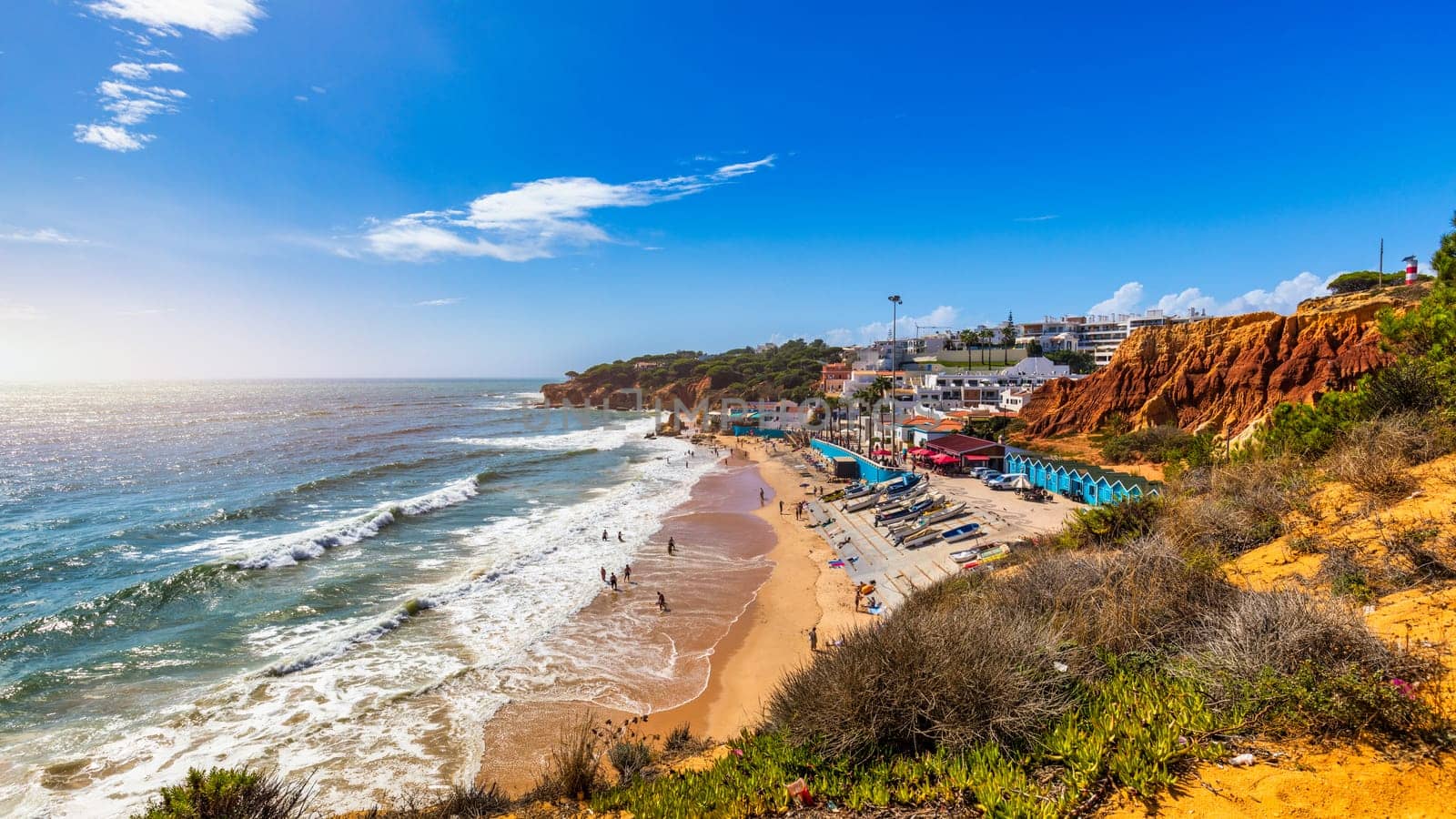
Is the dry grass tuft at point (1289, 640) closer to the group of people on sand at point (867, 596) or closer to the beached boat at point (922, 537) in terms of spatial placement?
the group of people on sand at point (867, 596)

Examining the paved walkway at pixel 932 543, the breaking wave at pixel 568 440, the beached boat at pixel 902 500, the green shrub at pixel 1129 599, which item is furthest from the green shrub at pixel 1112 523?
the breaking wave at pixel 568 440

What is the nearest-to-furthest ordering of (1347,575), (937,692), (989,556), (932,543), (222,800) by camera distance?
(222,800), (937,692), (1347,575), (989,556), (932,543)

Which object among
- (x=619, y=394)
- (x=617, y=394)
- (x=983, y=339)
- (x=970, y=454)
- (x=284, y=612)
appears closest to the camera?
(x=284, y=612)

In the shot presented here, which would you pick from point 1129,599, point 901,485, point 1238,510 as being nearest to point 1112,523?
point 1238,510

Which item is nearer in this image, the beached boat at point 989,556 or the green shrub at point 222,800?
the green shrub at point 222,800

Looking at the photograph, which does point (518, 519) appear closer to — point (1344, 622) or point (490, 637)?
point (490, 637)

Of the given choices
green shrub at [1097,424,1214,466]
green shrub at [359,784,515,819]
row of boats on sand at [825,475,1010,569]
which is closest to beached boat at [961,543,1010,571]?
row of boats on sand at [825,475,1010,569]

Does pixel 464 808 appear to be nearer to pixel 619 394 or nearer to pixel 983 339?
pixel 983 339
